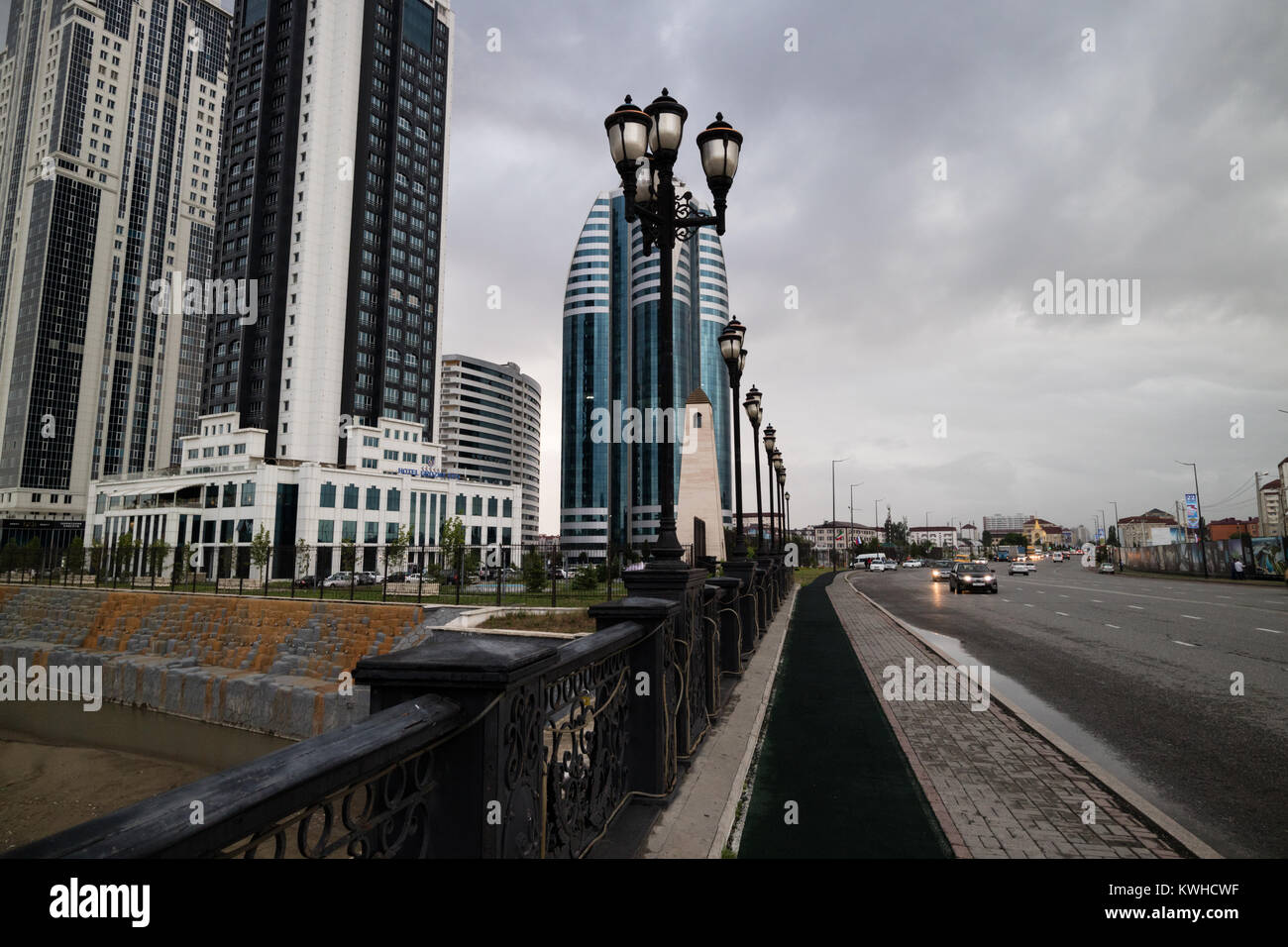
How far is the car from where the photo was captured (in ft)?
95.4

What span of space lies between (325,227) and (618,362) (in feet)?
207

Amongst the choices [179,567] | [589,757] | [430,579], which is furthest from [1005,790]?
[179,567]

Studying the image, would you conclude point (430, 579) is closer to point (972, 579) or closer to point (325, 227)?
point (972, 579)

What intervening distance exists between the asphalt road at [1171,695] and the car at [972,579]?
9.55 meters

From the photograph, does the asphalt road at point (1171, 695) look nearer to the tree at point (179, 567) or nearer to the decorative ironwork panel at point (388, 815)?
the decorative ironwork panel at point (388, 815)

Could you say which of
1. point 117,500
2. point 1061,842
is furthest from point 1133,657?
point 117,500

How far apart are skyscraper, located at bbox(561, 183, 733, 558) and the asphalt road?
9535cm

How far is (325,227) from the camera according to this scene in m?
69.2

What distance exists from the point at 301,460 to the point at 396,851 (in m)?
68.2

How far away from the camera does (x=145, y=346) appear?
310ft

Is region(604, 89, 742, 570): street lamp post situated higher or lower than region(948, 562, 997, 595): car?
higher

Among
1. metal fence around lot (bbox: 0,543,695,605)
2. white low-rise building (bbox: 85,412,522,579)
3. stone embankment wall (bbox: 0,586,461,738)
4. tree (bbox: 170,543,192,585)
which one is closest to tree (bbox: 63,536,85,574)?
metal fence around lot (bbox: 0,543,695,605)

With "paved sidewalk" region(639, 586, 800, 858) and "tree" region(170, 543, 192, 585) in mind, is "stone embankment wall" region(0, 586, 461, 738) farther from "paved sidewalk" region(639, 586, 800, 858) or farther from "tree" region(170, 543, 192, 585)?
"paved sidewalk" region(639, 586, 800, 858)
